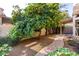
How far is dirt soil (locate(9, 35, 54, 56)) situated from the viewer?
187 cm

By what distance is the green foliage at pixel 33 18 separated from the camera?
1870mm

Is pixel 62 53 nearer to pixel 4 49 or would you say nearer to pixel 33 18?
pixel 33 18

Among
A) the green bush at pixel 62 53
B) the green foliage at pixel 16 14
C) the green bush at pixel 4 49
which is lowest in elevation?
the green bush at pixel 62 53

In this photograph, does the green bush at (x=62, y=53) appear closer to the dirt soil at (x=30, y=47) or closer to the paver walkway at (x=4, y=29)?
the dirt soil at (x=30, y=47)

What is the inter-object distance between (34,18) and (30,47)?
0.34 metres

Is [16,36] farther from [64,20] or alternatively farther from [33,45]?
[64,20]

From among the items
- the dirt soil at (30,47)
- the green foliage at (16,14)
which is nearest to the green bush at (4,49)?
the dirt soil at (30,47)

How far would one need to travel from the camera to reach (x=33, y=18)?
6.17ft

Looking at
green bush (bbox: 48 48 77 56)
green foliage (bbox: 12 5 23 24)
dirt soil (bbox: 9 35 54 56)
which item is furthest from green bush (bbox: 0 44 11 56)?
green bush (bbox: 48 48 77 56)

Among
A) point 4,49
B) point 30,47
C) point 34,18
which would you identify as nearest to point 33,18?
point 34,18

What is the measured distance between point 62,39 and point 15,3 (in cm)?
69

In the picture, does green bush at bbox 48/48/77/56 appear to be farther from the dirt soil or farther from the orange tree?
the orange tree

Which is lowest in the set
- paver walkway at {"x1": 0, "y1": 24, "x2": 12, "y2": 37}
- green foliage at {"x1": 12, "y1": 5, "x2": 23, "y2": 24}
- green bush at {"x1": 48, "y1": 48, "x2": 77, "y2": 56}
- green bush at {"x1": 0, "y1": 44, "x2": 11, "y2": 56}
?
green bush at {"x1": 48, "y1": 48, "x2": 77, "y2": 56}

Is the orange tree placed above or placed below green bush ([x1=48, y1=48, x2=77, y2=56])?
above
